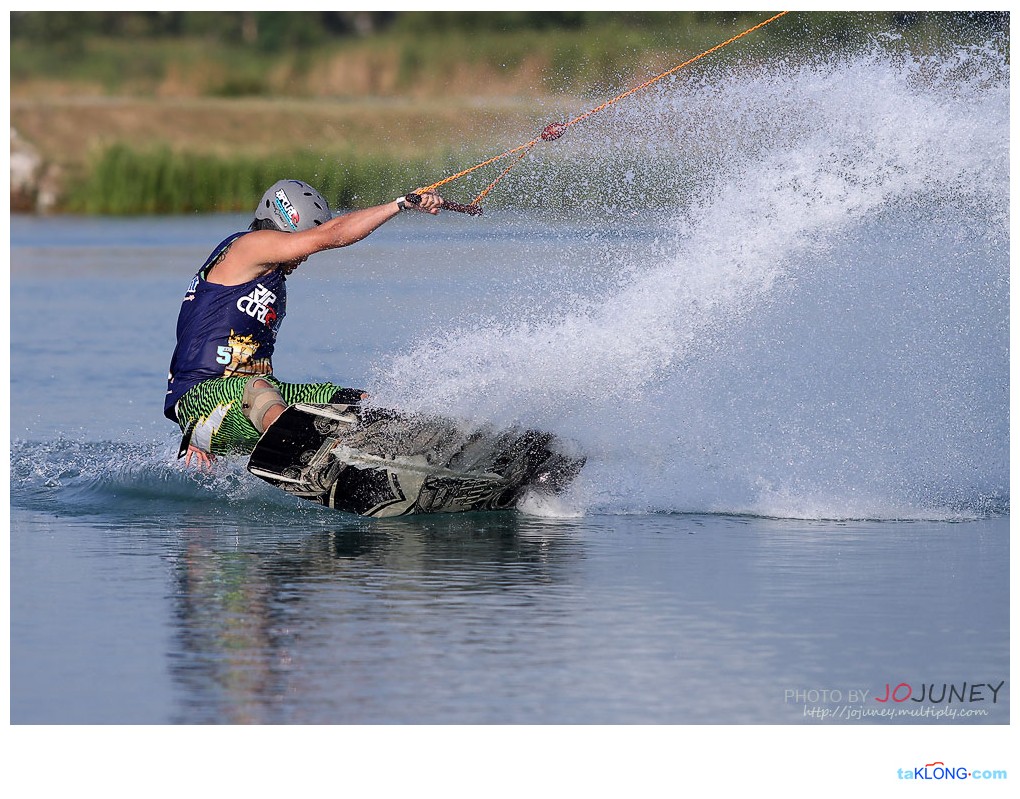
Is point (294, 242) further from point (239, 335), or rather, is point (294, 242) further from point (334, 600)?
point (334, 600)

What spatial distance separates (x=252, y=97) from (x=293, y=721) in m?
34.6

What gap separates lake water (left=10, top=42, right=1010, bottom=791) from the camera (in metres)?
6.93

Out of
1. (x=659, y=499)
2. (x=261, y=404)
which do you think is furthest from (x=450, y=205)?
(x=659, y=499)

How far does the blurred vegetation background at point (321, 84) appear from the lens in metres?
27.0

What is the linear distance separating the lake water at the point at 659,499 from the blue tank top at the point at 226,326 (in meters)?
0.74

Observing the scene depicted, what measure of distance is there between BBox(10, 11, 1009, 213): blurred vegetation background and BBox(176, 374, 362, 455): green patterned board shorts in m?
12.5

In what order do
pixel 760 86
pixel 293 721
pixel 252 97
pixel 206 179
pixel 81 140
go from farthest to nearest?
pixel 252 97 < pixel 81 140 < pixel 206 179 < pixel 760 86 < pixel 293 721

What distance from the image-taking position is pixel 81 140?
1447 inches

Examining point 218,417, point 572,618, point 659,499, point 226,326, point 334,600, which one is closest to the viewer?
point 572,618

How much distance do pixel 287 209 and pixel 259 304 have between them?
1.79 ft

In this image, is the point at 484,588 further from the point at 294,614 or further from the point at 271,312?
the point at 271,312

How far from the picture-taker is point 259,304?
10375 millimetres

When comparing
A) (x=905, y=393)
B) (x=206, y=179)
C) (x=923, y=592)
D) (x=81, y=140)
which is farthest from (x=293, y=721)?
(x=81, y=140)

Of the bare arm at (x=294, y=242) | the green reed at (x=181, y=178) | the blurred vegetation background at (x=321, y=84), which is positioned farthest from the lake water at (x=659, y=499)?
the green reed at (x=181, y=178)
